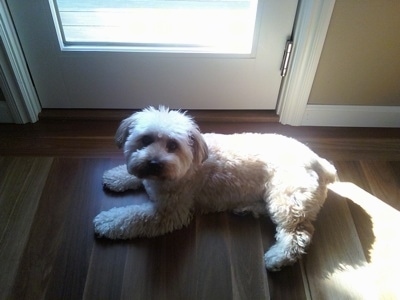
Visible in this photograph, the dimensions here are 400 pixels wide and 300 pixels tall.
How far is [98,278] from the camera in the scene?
4.05ft

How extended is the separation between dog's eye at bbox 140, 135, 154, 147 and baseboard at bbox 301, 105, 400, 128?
0.92m

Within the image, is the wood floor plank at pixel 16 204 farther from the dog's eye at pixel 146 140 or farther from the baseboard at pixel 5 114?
the dog's eye at pixel 146 140

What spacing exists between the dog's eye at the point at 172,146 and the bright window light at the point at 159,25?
614 mm

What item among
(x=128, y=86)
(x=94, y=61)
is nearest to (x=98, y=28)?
(x=94, y=61)

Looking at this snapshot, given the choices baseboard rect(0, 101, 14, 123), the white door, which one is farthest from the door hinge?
baseboard rect(0, 101, 14, 123)

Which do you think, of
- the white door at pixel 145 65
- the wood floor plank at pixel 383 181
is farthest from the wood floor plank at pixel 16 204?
the wood floor plank at pixel 383 181

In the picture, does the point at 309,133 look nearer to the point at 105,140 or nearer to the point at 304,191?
the point at 304,191

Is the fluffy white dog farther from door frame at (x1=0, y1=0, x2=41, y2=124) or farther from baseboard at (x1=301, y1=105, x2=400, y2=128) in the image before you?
door frame at (x1=0, y1=0, x2=41, y2=124)

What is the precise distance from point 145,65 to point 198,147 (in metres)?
0.63

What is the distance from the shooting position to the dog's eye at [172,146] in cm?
116

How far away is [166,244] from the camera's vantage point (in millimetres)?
1332

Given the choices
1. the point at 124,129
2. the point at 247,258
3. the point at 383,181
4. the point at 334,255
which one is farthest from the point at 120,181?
the point at 383,181

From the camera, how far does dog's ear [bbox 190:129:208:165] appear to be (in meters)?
1.17

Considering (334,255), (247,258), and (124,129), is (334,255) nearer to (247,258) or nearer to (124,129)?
(247,258)
